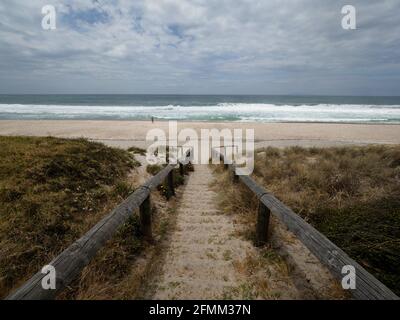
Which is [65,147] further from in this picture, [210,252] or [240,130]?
[240,130]

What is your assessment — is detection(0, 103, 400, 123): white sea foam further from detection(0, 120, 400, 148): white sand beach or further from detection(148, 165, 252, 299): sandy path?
detection(148, 165, 252, 299): sandy path

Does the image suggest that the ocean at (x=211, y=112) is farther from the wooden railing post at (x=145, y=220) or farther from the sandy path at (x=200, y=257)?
the wooden railing post at (x=145, y=220)

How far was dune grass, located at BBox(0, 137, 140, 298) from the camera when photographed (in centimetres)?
287

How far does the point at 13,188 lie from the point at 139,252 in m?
2.47

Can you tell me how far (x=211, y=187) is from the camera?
25.1ft

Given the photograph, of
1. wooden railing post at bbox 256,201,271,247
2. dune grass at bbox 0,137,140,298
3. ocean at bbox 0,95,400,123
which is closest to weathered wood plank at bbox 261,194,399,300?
wooden railing post at bbox 256,201,271,247

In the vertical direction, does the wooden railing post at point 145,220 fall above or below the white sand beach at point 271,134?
below

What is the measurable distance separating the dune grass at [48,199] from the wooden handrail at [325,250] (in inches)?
75.0

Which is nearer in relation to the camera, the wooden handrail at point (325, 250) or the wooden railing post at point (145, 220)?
the wooden handrail at point (325, 250)

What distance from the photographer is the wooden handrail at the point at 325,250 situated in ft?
6.10

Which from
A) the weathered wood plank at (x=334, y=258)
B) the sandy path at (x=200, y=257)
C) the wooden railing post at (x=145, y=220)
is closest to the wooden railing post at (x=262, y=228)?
the sandy path at (x=200, y=257)

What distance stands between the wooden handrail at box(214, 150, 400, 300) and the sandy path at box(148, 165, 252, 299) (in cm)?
58

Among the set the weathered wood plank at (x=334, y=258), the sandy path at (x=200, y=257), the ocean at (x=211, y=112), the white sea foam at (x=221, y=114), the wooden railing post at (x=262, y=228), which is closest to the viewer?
the weathered wood plank at (x=334, y=258)

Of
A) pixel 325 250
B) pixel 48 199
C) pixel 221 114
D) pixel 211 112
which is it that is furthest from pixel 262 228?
pixel 211 112
